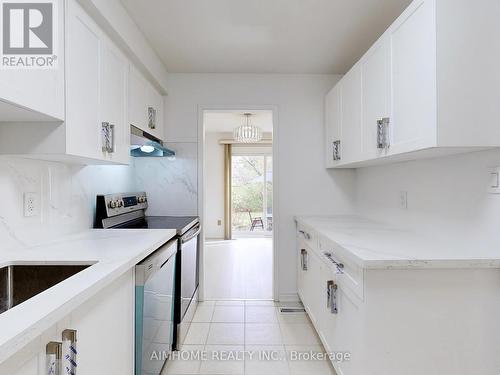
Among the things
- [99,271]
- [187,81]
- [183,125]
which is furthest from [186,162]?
[99,271]

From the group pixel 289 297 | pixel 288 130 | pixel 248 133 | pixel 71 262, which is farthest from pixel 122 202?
pixel 248 133

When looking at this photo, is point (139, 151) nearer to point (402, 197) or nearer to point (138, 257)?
point (138, 257)

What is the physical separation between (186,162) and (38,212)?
1.69 metres

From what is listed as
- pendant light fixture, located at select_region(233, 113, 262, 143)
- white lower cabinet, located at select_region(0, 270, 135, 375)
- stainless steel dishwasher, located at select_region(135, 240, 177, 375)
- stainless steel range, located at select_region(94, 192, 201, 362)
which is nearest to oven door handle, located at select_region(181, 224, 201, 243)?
stainless steel range, located at select_region(94, 192, 201, 362)

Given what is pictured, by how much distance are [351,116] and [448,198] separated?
3.13 ft

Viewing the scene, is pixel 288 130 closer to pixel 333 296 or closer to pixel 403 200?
pixel 403 200

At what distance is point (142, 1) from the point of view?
200cm

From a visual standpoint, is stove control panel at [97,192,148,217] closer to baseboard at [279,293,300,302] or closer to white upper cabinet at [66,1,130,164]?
white upper cabinet at [66,1,130,164]

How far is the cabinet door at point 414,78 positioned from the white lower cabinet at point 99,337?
151cm

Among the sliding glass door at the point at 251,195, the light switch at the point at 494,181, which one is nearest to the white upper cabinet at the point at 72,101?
the light switch at the point at 494,181

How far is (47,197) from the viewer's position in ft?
5.74

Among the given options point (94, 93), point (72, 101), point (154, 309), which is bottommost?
point (154, 309)

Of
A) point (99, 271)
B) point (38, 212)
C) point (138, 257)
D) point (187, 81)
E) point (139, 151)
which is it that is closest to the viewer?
point (99, 271)

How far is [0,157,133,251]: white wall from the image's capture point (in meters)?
1.46
